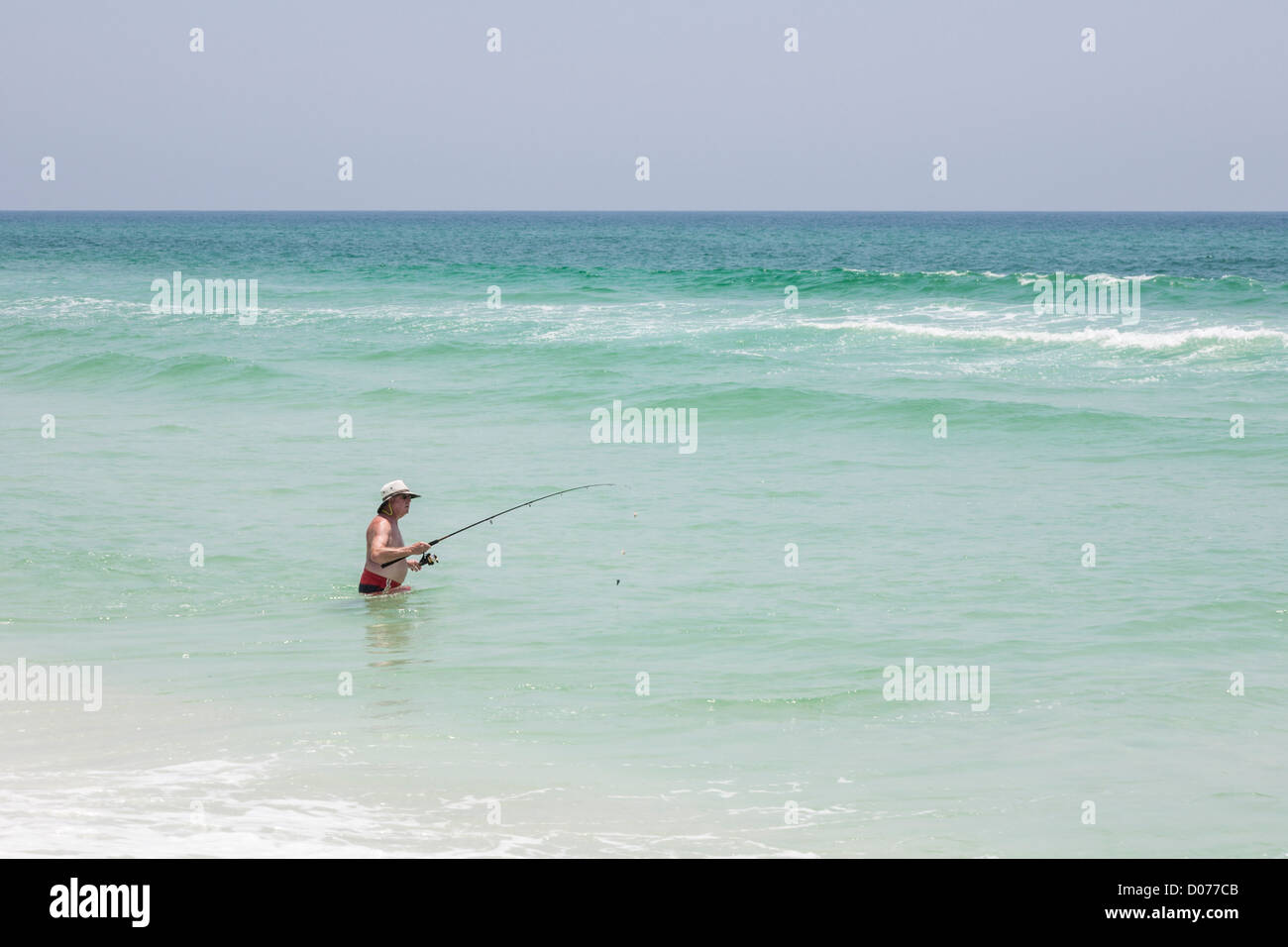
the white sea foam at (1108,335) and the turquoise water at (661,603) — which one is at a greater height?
the white sea foam at (1108,335)

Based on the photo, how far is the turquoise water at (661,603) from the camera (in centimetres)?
586

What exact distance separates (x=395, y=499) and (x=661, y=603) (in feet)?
6.83

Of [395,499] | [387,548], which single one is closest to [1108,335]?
[395,499]

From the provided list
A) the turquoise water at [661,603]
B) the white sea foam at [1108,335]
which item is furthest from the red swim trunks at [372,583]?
the white sea foam at [1108,335]

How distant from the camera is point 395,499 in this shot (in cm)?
962

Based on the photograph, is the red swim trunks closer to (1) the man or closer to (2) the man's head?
(1) the man

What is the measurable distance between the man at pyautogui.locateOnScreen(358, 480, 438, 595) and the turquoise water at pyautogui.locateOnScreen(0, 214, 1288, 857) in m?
0.26

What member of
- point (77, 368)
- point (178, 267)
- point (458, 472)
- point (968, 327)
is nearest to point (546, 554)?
point (458, 472)

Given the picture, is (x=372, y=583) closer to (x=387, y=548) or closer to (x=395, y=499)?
(x=387, y=548)

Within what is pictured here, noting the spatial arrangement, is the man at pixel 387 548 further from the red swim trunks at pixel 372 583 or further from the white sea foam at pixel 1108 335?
the white sea foam at pixel 1108 335

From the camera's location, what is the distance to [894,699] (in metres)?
7.34

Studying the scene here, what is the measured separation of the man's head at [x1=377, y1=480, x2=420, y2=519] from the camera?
9562 mm

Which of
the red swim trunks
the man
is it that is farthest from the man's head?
the red swim trunks
